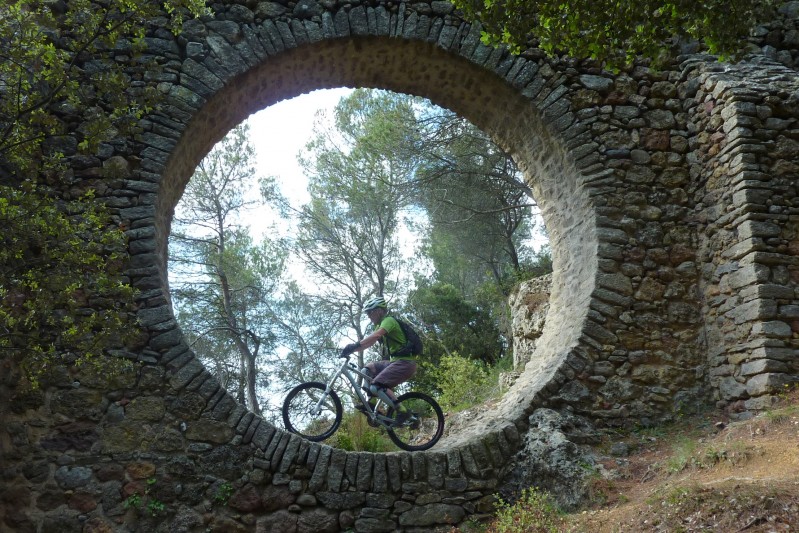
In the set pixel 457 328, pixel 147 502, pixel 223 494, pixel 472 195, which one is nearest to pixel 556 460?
pixel 223 494

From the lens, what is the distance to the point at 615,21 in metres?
3.81

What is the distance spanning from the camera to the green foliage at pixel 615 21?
145 inches

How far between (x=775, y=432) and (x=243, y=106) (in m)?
4.82

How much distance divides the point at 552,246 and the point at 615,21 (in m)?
2.80

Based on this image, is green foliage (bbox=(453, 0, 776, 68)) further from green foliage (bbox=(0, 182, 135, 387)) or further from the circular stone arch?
green foliage (bbox=(0, 182, 135, 387))

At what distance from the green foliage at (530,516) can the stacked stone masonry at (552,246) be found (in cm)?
22

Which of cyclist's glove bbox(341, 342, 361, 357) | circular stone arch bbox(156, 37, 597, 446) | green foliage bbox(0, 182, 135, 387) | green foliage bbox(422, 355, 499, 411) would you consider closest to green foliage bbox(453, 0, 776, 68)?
circular stone arch bbox(156, 37, 597, 446)

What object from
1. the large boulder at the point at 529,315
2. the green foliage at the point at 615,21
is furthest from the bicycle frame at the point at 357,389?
the large boulder at the point at 529,315

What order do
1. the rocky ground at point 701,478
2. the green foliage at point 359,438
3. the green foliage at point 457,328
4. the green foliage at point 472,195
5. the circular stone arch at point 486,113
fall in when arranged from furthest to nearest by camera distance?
the green foliage at point 457,328, the green foliage at point 472,195, the green foliage at point 359,438, the circular stone arch at point 486,113, the rocky ground at point 701,478

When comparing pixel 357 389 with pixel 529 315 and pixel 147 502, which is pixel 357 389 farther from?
pixel 529 315

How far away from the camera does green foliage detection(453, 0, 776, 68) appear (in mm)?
3674

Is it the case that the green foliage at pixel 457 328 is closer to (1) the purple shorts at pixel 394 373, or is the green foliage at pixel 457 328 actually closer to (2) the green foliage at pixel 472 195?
(2) the green foliage at pixel 472 195

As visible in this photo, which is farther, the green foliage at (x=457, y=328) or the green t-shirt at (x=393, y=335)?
the green foliage at (x=457, y=328)

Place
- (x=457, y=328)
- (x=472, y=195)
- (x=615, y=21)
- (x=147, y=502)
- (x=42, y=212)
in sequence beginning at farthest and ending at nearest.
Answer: (x=457, y=328) < (x=472, y=195) < (x=147, y=502) < (x=615, y=21) < (x=42, y=212)
